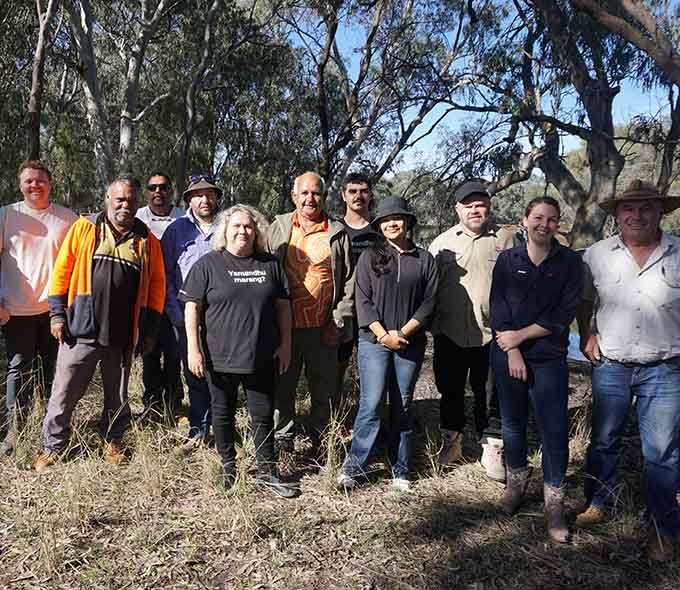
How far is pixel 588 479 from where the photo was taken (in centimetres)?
327

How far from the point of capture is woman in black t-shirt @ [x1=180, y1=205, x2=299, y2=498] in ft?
10.4

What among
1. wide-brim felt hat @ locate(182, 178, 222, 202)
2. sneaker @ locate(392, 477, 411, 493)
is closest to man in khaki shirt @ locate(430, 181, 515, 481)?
sneaker @ locate(392, 477, 411, 493)

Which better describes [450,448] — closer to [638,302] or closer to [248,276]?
[638,302]

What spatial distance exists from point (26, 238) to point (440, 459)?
3146mm

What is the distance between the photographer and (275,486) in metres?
3.39

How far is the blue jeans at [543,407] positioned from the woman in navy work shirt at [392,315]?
0.51 metres

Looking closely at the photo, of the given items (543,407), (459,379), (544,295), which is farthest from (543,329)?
(459,379)

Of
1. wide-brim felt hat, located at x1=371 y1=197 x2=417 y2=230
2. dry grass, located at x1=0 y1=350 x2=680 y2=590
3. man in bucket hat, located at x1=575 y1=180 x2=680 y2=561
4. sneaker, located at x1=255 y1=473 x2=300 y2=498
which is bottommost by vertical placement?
dry grass, located at x1=0 y1=350 x2=680 y2=590

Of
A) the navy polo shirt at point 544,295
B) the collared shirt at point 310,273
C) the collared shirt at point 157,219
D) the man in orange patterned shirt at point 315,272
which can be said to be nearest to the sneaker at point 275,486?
the man in orange patterned shirt at point 315,272

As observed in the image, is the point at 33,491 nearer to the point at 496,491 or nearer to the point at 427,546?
the point at 427,546

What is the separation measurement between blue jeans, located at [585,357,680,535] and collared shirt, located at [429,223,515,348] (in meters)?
0.79

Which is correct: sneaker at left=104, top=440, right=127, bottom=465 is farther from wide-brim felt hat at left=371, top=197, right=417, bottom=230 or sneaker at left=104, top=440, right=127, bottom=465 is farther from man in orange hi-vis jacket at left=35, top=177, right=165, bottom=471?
wide-brim felt hat at left=371, top=197, right=417, bottom=230

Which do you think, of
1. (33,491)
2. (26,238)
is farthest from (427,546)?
(26,238)

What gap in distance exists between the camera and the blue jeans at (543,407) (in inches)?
120
